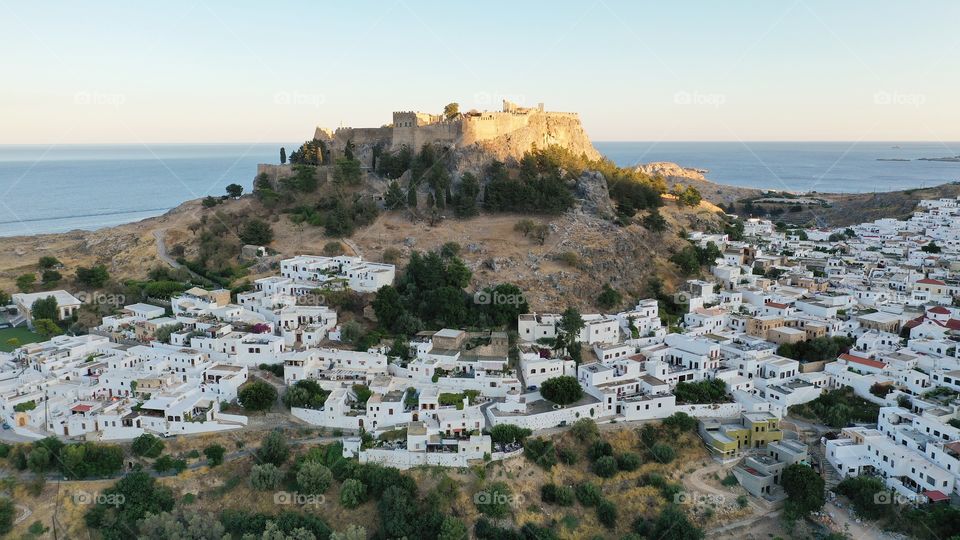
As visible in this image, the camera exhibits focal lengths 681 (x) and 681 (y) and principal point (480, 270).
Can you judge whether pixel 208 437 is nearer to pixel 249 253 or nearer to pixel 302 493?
pixel 302 493

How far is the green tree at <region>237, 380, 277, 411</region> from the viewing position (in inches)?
838

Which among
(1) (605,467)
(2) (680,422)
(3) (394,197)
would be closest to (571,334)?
(2) (680,422)

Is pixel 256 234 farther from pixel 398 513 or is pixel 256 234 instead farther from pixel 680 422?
pixel 680 422

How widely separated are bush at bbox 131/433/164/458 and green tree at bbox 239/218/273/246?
16483mm

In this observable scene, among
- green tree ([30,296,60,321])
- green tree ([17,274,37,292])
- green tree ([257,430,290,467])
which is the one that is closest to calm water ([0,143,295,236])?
green tree ([17,274,37,292])

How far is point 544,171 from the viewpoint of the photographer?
3847cm

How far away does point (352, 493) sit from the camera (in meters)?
18.6

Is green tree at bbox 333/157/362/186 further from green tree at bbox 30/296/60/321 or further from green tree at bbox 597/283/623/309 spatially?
green tree at bbox 597/283/623/309

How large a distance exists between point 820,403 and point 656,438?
20.4 ft

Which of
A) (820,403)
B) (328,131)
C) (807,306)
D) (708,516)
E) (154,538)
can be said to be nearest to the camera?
(154,538)

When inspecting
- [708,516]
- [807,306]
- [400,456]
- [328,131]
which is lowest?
[708,516]

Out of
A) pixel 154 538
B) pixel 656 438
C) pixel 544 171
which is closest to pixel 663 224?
pixel 544 171

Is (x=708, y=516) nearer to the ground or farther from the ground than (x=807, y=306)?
nearer to the ground

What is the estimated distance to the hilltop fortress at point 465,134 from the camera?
38688mm
